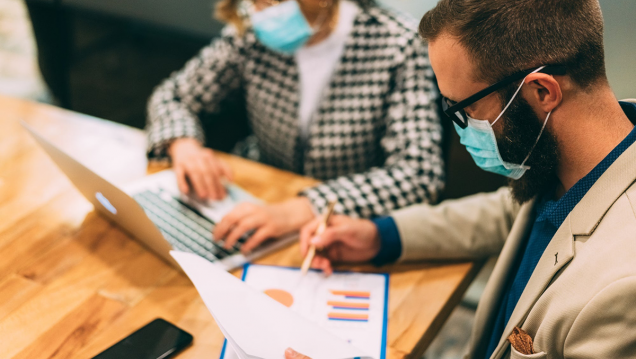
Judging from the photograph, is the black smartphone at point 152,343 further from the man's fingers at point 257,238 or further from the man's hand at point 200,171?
the man's hand at point 200,171

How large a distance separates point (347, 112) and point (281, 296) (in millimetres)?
607

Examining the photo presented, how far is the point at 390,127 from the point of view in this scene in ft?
4.09

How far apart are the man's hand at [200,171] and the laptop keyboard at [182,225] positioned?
5cm

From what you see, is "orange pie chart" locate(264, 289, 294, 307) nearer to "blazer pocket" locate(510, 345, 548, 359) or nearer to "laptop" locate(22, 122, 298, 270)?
"laptop" locate(22, 122, 298, 270)

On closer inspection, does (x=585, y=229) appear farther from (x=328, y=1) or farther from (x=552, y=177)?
(x=328, y=1)

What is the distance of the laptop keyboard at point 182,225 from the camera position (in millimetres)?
958

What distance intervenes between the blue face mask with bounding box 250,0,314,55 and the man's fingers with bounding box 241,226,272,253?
1.78 feet

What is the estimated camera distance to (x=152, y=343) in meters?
0.76

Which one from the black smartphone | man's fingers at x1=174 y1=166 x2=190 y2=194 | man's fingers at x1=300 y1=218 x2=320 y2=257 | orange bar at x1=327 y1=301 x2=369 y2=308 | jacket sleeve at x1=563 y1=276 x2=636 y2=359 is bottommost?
orange bar at x1=327 y1=301 x2=369 y2=308

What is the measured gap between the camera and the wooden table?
0.78m

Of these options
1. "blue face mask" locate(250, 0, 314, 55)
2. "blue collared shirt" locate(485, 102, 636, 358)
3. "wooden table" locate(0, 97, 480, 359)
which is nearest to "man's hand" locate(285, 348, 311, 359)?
"wooden table" locate(0, 97, 480, 359)

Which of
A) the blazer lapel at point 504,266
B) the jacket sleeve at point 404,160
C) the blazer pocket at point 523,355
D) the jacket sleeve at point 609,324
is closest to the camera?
the jacket sleeve at point 609,324

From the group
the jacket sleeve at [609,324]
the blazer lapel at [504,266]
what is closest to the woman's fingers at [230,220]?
the blazer lapel at [504,266]

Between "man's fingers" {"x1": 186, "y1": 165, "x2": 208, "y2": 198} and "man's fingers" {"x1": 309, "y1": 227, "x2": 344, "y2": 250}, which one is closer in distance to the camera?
"man's fingers" {"x1": 309, "y1": 227, "x2": 344, "y2": 250}
